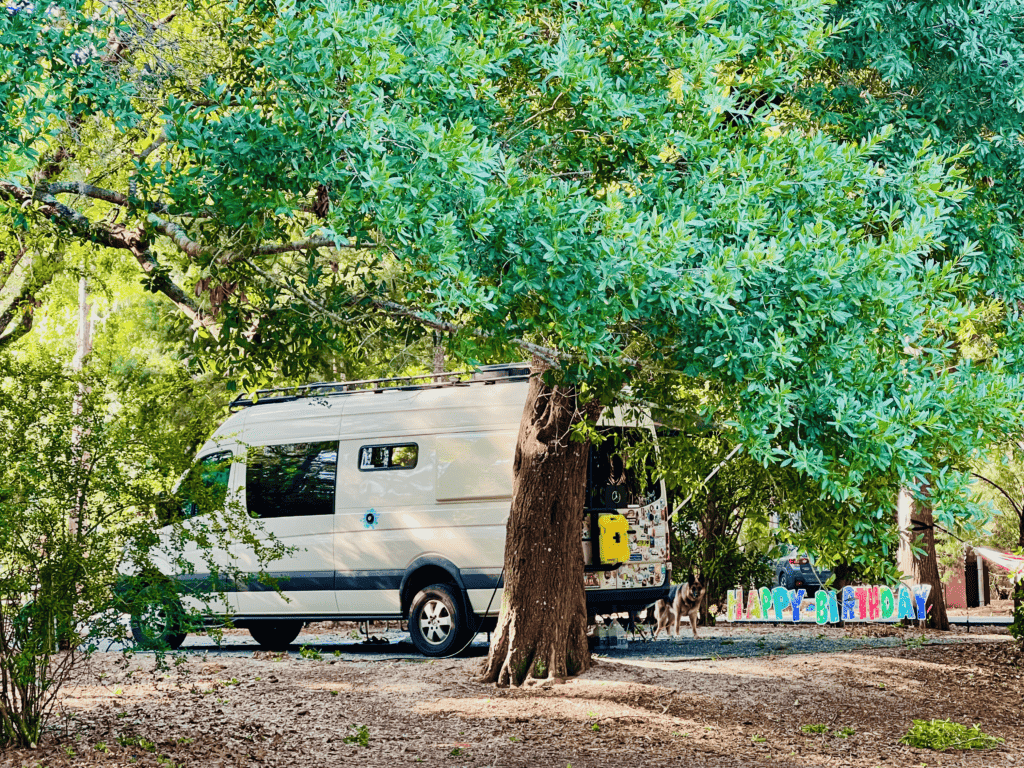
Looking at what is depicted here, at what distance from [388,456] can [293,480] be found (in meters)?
1.41

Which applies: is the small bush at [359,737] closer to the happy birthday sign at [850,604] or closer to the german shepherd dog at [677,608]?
the german shepherd dog at [677,608]

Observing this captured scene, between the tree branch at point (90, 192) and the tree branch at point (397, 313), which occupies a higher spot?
the tree branch at point (90, 192)

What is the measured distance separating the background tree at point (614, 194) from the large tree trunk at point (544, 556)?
3894mm

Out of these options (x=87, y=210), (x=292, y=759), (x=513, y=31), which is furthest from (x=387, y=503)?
(x=513, y=31)

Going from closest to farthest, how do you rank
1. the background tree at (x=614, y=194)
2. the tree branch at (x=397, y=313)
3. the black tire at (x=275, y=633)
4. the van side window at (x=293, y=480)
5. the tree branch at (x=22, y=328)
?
the background tree at (x=614, y=194)
the tree branch at (x=397, y=313)
the van side window at (x=293, y=480)
the black tire at (x=275, y=633)
the tree branch at (x=22, y=328)

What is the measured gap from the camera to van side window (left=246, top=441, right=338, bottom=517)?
13.2 metres

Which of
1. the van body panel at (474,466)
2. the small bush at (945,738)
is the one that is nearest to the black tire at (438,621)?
the van body panel at (474,466)

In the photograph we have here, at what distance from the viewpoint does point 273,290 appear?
6.71 metres

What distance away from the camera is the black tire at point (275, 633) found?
47.0 ft

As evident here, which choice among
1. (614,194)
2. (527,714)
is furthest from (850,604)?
(614,194)

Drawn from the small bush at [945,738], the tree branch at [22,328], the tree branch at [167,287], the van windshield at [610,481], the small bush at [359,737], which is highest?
the tree branch at [22,328]

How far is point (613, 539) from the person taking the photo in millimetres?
11922

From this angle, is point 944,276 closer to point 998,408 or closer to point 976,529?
point 998,408

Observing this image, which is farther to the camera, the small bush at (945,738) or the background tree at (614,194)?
the small bush at (945,738)
